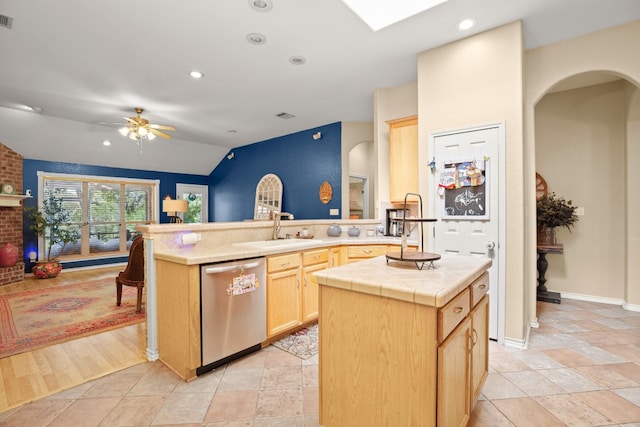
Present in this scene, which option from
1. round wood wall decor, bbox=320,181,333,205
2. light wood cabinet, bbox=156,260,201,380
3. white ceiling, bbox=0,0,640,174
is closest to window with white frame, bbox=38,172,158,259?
white ceiling, bbox=0,0,640,174

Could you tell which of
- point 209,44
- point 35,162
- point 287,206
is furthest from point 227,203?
point 209,44

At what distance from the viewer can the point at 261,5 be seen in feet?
8.04

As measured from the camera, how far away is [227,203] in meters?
8.09

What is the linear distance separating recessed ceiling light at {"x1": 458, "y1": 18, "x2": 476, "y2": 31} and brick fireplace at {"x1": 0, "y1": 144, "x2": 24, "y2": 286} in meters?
7.58

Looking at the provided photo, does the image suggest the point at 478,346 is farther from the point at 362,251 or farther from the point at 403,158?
the point at 403,158

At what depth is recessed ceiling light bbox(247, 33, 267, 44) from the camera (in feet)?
9.46

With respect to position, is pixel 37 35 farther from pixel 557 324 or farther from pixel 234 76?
pixel 557 324

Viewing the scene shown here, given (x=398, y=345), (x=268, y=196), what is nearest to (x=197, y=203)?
(x=268, y=196)

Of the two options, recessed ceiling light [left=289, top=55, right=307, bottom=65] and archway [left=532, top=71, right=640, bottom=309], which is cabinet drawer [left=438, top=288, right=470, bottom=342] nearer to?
recessed ceiling light [left=289, top=55, right=307, bottom=65]

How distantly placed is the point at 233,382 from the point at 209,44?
316 centimetres

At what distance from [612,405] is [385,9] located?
3.44m

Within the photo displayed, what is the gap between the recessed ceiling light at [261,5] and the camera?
2404mm

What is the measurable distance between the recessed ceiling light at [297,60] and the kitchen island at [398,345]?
268 cm

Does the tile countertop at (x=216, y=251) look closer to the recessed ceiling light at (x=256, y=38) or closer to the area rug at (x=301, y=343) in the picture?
the area rug at (x=301, y=343)
